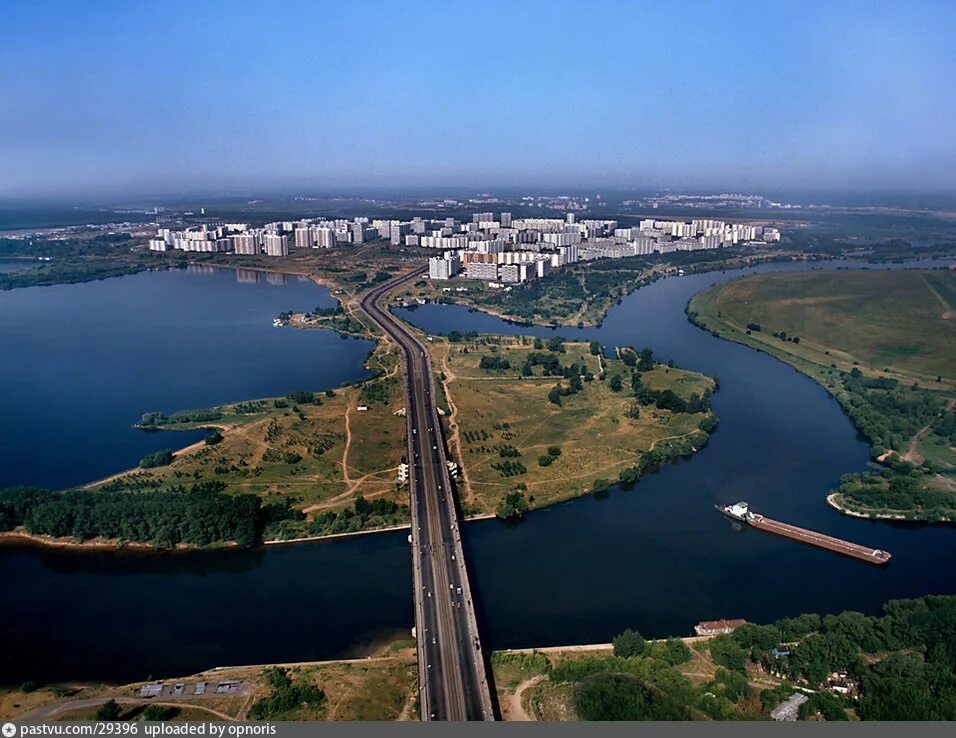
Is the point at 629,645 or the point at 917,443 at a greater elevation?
the point at 917,443

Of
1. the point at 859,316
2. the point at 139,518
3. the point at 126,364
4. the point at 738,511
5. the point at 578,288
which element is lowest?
the point at 738,511

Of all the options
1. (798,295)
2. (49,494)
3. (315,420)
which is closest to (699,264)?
(798,295)

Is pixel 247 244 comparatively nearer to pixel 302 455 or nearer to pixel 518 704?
pixel 302 455

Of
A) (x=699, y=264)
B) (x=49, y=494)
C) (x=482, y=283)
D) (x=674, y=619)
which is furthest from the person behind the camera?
(x=699, y=264)

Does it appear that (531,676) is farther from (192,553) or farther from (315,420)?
(315,420)

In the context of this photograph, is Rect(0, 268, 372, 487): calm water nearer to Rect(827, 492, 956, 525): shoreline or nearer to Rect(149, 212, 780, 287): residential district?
Rect(149, 212, 780, 287): residential district

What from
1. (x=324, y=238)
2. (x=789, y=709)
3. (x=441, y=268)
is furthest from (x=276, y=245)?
(x=789, y=709)
